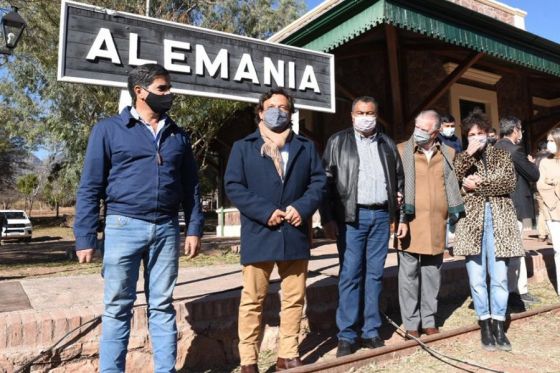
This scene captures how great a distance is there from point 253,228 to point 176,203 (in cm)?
52

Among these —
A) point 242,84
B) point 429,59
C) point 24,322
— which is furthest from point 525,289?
point 429,59

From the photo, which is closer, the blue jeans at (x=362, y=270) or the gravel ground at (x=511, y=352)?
the gravel ground at (x=511, y=352)

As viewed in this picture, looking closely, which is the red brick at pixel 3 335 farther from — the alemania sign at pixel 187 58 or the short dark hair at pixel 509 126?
the short dark hair at pixel 509 126

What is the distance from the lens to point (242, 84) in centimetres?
407

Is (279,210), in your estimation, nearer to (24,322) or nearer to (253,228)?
(253,228)

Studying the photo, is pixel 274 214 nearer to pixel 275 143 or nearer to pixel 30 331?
pixel 275 143

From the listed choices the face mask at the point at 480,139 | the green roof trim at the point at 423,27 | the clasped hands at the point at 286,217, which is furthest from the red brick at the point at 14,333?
the green roof trim at the point at 423,27

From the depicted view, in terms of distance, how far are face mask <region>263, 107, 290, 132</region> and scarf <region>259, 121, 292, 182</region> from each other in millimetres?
38

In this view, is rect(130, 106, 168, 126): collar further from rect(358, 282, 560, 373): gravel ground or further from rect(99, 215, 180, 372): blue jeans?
rect(358, 282, 560, 373): gravel ground

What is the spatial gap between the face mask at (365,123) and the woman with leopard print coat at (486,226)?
0.83 meters

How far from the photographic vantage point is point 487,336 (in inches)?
136

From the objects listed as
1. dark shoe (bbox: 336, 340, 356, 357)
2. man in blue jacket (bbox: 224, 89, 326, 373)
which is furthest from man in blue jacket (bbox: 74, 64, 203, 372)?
dark shoe (bbox: 336, 340, 356, 357)

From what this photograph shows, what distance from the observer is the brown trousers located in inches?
111

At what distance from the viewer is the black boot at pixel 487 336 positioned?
3406 millimetres
